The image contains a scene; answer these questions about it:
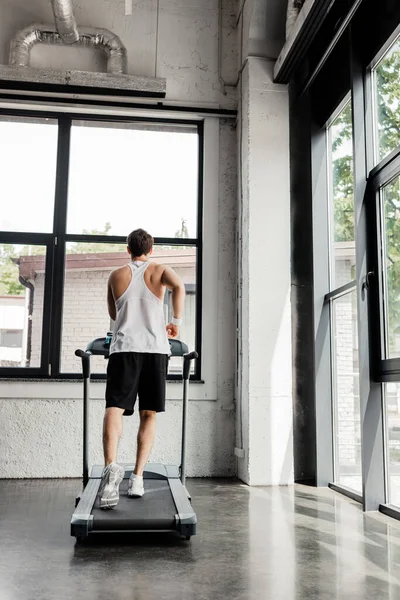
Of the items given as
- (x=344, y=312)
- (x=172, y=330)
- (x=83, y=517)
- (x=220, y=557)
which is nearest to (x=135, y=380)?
(x=172, y=330)

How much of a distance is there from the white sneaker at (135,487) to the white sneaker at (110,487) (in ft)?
0.63

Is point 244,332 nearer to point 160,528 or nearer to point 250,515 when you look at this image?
point 250,515

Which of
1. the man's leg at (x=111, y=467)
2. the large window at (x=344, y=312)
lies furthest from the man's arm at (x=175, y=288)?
the large window at (x=344, y=312)

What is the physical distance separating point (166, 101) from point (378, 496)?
12.5 ft

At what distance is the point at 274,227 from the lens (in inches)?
198

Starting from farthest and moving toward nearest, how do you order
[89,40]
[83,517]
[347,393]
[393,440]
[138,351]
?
[89,40] → [347,393] → [393,440] → [138,351] → [83,517]

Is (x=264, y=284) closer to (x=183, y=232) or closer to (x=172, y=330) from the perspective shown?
(x=183, y=232)

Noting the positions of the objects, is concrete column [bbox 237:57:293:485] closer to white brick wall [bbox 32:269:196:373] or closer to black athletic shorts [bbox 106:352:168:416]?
white brick wall [bbox 32:269:196:373]

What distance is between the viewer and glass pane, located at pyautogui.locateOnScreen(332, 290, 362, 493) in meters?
4.45

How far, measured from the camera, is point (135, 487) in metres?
3.32

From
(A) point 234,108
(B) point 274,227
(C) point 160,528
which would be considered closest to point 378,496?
(C) point 160,528

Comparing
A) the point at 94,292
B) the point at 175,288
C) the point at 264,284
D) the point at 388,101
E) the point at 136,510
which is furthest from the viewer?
the point at 94,292

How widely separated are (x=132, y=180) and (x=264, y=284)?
1.61m

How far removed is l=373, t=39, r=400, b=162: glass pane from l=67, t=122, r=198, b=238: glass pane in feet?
6.58
